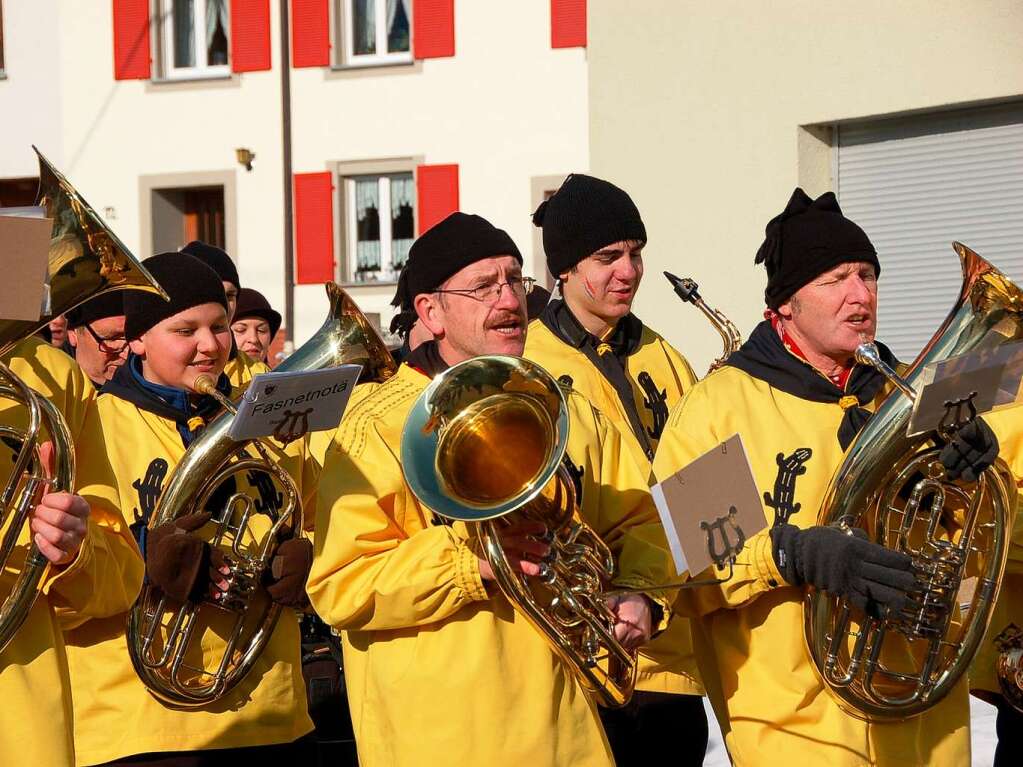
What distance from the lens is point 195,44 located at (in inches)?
911

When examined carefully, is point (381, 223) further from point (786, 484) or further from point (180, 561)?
point (786, 484)

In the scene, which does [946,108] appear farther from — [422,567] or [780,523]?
[422,567]

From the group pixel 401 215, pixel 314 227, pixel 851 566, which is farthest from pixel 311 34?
pixel 851 566

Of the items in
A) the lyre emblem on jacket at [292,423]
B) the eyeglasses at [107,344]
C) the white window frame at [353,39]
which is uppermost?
the white window frame at [353,39]

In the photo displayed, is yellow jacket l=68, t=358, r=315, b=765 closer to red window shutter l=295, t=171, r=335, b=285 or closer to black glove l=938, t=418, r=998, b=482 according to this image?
black glove l=938, t=418, r=998, b=482

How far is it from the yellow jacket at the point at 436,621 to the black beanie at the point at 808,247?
2.63ft

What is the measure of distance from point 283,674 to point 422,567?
1476 millimetres

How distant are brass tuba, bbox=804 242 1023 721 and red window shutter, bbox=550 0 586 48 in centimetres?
1670

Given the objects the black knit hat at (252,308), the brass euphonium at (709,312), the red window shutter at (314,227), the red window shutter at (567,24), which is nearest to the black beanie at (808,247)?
the brass euphonium at (709,312)

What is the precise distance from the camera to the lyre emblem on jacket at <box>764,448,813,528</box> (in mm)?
4215

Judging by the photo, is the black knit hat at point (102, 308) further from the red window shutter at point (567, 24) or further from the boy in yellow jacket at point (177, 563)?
the red window shutter at point (567, 24)

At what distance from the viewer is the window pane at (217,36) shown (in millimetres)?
23031

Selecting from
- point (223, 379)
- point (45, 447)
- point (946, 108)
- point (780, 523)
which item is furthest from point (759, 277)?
point (45, 447)

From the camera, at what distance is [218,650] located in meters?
4.95
